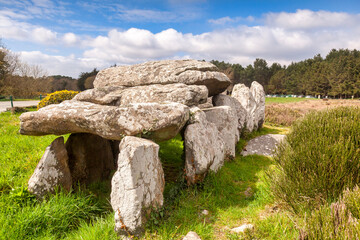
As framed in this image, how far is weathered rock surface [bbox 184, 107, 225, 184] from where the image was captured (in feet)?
16.9

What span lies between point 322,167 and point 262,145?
5211 millimetres

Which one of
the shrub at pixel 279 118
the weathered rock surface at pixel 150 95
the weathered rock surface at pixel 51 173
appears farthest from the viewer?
the shrub at pixel 279 118

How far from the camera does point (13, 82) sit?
105 feet

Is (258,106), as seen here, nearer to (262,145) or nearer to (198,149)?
(262,145)

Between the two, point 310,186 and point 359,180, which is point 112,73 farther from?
point 359,180

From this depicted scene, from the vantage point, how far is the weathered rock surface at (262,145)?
332 inches

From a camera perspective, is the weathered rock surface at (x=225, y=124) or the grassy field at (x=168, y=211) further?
the weathered rock surface at (x=225, y=124)

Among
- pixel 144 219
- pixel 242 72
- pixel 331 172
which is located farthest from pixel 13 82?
pixel 242 72

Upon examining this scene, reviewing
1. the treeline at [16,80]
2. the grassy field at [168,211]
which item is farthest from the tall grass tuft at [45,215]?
the treeline at [16,80]

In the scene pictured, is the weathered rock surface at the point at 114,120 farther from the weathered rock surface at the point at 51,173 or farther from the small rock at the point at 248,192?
the small rock at the point at 248,192

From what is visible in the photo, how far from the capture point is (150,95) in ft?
22.3

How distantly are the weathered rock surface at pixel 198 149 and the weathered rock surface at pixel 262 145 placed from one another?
291 cm

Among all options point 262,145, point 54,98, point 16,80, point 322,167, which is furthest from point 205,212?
point 16,80

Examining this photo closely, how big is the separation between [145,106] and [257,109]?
7854 mm
